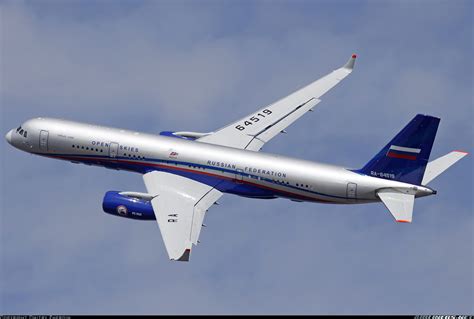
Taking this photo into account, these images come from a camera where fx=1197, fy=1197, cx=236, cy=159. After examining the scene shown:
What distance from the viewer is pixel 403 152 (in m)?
105

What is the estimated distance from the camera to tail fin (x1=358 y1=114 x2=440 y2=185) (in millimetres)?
102500

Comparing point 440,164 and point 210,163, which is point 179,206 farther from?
point 440,164

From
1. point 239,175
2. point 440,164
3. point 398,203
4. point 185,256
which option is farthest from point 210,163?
A: point 440,164

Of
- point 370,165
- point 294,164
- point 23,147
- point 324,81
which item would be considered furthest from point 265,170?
point 23,147

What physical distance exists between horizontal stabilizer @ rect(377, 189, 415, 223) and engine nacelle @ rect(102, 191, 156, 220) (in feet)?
67.9

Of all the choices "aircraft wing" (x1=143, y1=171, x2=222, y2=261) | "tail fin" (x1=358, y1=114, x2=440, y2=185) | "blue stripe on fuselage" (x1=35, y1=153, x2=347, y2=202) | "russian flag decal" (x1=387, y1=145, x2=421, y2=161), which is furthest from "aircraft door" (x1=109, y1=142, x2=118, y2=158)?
"russian flag decal" (x1=387, y1=145, x2=421, y2=161)

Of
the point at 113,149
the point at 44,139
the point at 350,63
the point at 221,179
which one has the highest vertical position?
the point at 350,63

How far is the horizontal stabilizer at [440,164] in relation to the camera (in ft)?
351

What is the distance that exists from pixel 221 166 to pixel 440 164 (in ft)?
65.6

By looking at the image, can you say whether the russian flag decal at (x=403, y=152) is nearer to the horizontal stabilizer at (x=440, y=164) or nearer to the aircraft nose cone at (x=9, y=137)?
the horizontal stabilizer at (x=440, y=164)

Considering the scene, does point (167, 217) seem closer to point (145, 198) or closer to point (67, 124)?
point (145, 198)

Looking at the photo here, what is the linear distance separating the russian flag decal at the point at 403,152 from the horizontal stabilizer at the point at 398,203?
329cm

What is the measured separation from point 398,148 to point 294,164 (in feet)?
33.9

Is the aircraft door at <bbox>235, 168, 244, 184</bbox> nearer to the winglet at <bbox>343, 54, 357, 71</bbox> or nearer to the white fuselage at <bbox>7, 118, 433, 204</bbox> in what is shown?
the white fuselage at <bbox>7, 118, 433, 204</bbox>
